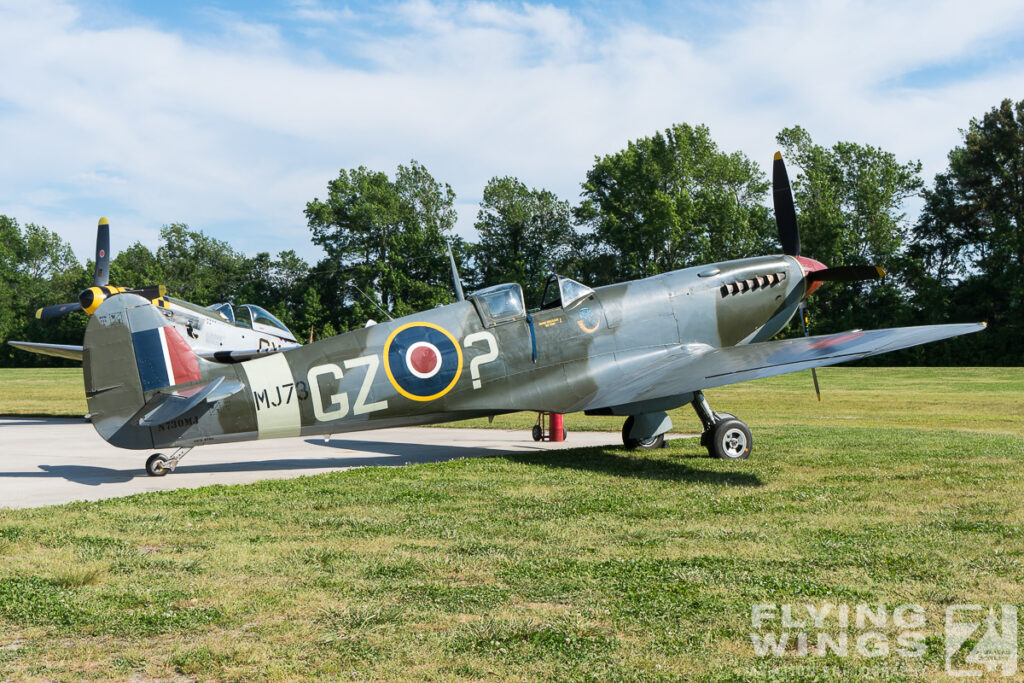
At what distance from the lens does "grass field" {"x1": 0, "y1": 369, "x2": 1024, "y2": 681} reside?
12.9 feet

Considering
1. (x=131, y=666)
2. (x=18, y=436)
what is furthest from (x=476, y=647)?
(x=18, y=436)

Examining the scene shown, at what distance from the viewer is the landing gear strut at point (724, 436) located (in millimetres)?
10699

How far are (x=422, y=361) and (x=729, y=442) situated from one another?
13.7ft

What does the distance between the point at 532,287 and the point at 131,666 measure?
63.1m

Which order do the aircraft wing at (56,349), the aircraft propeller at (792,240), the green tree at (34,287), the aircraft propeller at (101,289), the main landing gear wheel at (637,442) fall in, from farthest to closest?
the green tree at (34,287) → the aircraft wing at (56,349) → the aircraft propeller at (101,289) → the aircraft propeller at (792,240) → the main landing gear wheel at (637,442)

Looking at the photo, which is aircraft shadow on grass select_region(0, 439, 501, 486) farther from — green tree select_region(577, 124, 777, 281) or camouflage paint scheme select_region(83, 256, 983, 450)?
green tree select_region(577, 124, 777, 281)

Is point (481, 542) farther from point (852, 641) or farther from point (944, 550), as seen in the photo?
point (944, 550)

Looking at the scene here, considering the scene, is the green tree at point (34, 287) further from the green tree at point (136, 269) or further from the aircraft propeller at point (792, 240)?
the aircraft propeller at point (792, 240)

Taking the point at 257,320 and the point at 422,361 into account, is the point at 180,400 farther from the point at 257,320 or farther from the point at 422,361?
the point at 257,320

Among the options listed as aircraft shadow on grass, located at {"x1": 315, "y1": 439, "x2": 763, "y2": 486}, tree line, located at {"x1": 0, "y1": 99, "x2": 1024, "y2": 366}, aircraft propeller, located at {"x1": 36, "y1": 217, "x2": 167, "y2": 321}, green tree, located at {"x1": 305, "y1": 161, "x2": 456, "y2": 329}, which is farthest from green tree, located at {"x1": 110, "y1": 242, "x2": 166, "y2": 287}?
aircraft shadow on grass, located at {"x1": 315, "y1": 439, "x2": 763, "y2": 486}

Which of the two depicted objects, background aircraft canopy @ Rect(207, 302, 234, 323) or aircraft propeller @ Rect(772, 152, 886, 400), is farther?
background aircraft canopy @ Rect(207, 302, 234, 323)

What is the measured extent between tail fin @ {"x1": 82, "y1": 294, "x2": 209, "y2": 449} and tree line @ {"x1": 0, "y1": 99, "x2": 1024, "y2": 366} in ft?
165

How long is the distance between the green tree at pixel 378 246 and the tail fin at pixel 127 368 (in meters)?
56.8

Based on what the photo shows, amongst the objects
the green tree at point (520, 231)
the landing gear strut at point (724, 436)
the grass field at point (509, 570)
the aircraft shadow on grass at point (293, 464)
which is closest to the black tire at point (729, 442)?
the landing gear strut at point (724, 436)
